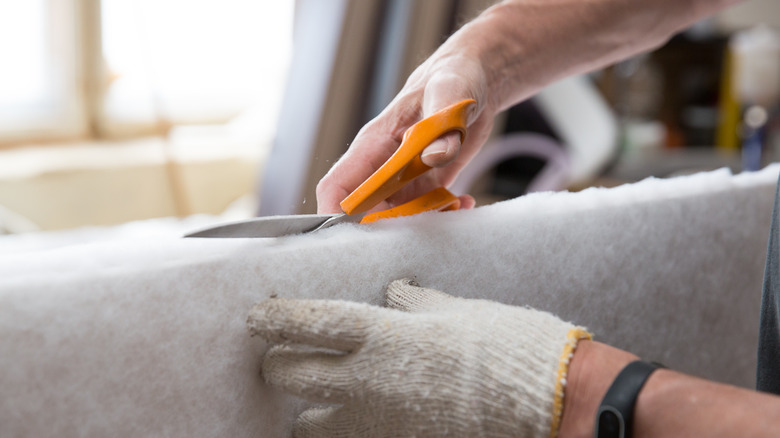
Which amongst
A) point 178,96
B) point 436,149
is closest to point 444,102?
point 436,149

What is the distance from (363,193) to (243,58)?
0.86m

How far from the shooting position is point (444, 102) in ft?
1.62

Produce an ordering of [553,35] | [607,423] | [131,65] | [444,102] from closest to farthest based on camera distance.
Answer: [607,423], [444,102], [553,35], [131,65]

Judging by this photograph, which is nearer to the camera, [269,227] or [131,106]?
[269,227]

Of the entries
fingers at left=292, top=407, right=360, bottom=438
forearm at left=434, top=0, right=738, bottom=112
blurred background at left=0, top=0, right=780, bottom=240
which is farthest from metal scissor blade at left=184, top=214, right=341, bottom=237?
blurred background at left=0, top=0, right=780, bottom=240

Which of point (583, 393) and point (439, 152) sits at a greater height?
point (439, 152)

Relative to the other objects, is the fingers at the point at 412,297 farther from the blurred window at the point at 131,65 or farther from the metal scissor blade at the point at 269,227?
the blurred window at the point at 131,65

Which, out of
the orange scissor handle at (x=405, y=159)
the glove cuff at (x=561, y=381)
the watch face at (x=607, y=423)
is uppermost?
the orange scissor handle at (x=405, y=159)

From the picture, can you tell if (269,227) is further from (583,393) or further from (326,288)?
(583,393)

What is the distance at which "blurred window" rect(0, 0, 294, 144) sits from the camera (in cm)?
113

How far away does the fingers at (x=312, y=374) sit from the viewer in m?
0.37

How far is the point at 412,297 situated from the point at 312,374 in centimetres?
10

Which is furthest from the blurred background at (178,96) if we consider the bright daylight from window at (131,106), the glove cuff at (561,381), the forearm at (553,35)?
the glove cuff at (561,381)

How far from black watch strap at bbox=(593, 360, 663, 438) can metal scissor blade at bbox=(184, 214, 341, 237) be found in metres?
0.22
